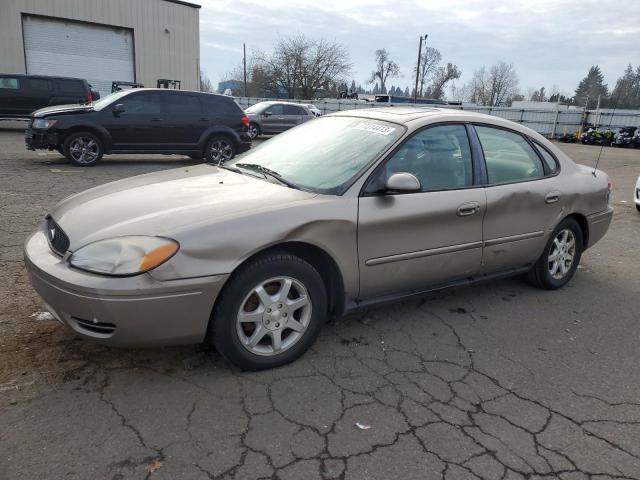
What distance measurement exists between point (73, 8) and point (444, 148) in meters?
26.4

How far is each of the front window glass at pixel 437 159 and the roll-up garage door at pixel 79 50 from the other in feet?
85.1

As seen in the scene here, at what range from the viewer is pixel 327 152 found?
3.62m

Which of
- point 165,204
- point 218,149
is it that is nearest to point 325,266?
point 165,204

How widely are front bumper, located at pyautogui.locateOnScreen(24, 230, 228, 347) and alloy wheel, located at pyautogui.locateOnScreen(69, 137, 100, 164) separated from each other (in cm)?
851

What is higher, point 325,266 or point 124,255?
point 124,255

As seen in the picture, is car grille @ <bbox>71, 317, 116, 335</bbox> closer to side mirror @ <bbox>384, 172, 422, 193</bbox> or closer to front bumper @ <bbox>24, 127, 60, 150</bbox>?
side mirror @ <bbox>384, 172, 422, 193</bbox>

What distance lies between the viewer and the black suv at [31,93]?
16703 millimetres

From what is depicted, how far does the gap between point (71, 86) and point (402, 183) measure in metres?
17.5

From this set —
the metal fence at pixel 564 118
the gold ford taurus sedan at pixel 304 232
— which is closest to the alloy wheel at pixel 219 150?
the gold ford taurus sedan at pixel 304 232

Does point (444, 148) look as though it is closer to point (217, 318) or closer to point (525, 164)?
point (525, 164)

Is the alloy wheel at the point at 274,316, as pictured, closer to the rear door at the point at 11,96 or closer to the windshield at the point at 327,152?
the windshield at the point at 327,152

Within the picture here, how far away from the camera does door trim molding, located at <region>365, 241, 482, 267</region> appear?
332 cm

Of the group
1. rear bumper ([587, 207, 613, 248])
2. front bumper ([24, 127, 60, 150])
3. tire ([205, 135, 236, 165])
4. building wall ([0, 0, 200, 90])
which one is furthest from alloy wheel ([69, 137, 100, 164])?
building wall ([0, 0, 200, 90])

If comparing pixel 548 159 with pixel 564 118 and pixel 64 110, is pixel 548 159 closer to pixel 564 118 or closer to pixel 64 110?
pixel 64 110
